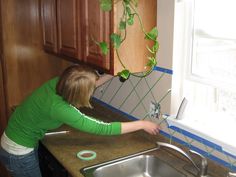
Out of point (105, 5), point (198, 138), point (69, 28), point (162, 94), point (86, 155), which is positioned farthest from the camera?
point (69, 28)

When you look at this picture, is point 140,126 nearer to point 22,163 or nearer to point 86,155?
point 86,155

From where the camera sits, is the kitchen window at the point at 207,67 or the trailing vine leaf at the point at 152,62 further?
the trailing vine leaf at the point at 152,62

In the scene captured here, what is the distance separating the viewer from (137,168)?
183 cm

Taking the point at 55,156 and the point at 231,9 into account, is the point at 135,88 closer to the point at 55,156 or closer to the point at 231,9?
the point at 55,156

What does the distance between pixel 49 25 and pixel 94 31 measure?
0.70 m

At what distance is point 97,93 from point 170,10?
1108 millimetres

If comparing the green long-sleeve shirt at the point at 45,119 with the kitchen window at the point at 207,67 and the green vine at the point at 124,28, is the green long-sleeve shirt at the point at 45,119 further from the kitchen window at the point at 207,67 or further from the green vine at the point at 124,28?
the kitchen window at the point at 207,67

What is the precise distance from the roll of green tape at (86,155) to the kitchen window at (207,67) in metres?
0.49

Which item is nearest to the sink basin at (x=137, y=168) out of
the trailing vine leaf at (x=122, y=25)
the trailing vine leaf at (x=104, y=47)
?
the trailing vine leaf at (x=104, y=47)

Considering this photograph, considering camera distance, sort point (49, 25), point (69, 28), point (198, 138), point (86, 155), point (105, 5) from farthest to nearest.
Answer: point (49, 25), point (69, 28), point (86, 155), point (198, 138), point (105, 5)

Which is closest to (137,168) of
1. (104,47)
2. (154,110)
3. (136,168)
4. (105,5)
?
(136,168)

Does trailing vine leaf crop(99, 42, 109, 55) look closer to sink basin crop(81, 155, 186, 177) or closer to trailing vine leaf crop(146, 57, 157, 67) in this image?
trailing vine leaf crop(146, 57, 157, 67)

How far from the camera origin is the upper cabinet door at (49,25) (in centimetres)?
224

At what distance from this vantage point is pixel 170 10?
175 cm
